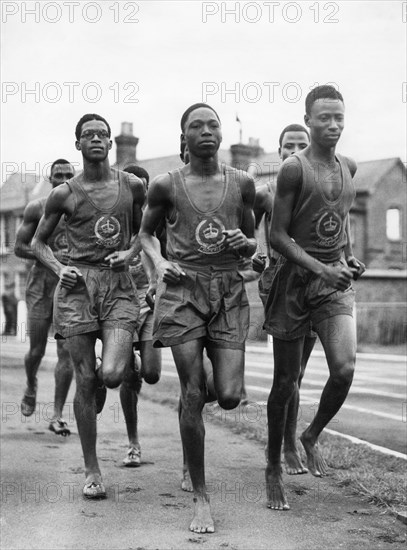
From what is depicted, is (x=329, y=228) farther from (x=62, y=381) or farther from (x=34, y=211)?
(x=62, y=381)

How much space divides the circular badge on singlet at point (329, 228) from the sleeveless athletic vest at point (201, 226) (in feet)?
1.73

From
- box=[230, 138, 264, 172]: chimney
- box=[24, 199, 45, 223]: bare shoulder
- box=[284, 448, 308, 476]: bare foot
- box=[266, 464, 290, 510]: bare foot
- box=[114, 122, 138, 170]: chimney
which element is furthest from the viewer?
box=[114, 122, 138, 170]: chimney

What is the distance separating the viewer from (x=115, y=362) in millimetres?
6668

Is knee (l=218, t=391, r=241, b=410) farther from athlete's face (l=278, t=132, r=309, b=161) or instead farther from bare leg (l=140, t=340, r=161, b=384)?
athlete's face (l=278, t=132, r=309, b=161)

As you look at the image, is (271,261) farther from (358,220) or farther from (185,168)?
(358,220)

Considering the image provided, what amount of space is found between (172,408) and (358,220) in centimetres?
3361

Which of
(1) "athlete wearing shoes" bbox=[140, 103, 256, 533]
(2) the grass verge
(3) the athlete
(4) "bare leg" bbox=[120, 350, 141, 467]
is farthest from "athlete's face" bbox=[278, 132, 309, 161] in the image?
(2) the grass verge

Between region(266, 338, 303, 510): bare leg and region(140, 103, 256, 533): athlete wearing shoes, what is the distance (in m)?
0.46

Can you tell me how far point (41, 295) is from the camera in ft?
32.9

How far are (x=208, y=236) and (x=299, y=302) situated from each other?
0.77m

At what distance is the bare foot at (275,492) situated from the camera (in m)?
6.29

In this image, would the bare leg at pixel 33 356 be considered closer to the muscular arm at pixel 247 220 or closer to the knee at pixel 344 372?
the muscular arm at pixel 247 220

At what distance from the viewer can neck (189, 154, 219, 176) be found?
20.2 feet

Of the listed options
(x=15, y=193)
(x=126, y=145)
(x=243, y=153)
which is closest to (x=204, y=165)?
(x=243, y=153)
